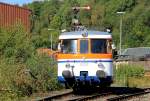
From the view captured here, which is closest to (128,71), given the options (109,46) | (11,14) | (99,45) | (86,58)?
(11,14)

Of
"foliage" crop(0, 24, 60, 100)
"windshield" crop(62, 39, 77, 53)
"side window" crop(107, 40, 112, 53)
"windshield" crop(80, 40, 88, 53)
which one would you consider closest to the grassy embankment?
"foliage" crop(0, 24, 60, 100)

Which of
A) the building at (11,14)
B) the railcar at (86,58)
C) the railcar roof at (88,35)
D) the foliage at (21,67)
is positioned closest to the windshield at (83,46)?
the railcar at (86,58)

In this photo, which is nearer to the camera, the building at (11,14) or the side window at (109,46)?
the side window at (109,46)

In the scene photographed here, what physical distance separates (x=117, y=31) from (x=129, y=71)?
65057 millimetres

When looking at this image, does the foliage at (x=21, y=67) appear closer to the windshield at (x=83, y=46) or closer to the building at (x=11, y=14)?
the windshield at (x=83, y=46)

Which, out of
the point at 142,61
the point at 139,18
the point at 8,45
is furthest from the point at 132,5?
A: the point at 8,45

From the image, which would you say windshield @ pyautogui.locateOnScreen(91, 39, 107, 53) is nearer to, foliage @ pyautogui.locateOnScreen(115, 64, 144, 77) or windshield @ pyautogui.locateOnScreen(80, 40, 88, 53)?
windshield @ pyautogui.locateOnScreen(80, 40, 88, 53)

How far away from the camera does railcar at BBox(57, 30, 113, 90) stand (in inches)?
826

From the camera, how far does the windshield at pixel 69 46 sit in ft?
70.2

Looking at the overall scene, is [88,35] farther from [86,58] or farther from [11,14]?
[11,14]

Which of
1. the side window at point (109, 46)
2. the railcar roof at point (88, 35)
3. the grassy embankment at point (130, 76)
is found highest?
the railcar roof at point (88, 35)

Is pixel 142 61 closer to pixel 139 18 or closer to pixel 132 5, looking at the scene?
pixel 139 18

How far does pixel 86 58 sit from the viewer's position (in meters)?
21.0

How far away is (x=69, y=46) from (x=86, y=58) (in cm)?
109
